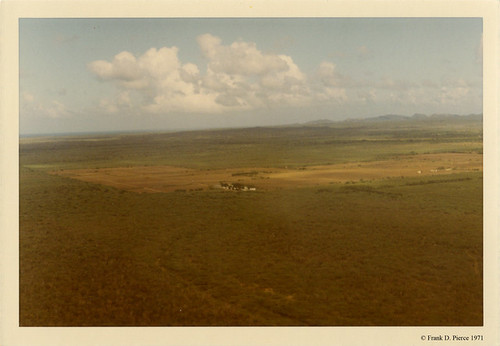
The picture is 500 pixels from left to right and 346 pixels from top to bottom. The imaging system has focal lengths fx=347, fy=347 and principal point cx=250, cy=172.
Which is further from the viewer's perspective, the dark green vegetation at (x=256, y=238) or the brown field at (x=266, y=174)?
the brown field at (x=266, y=174)

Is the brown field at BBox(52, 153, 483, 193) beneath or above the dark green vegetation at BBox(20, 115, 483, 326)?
above

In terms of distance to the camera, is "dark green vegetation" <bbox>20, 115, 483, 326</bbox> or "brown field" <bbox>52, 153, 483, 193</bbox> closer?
"dark green vegetation" <bbox>20, 115, 483, 326</bbox>

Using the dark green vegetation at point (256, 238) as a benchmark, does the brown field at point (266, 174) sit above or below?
above

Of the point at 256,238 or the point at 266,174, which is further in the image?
the point at 266,174

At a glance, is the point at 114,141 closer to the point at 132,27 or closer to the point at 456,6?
the point at 132,27
